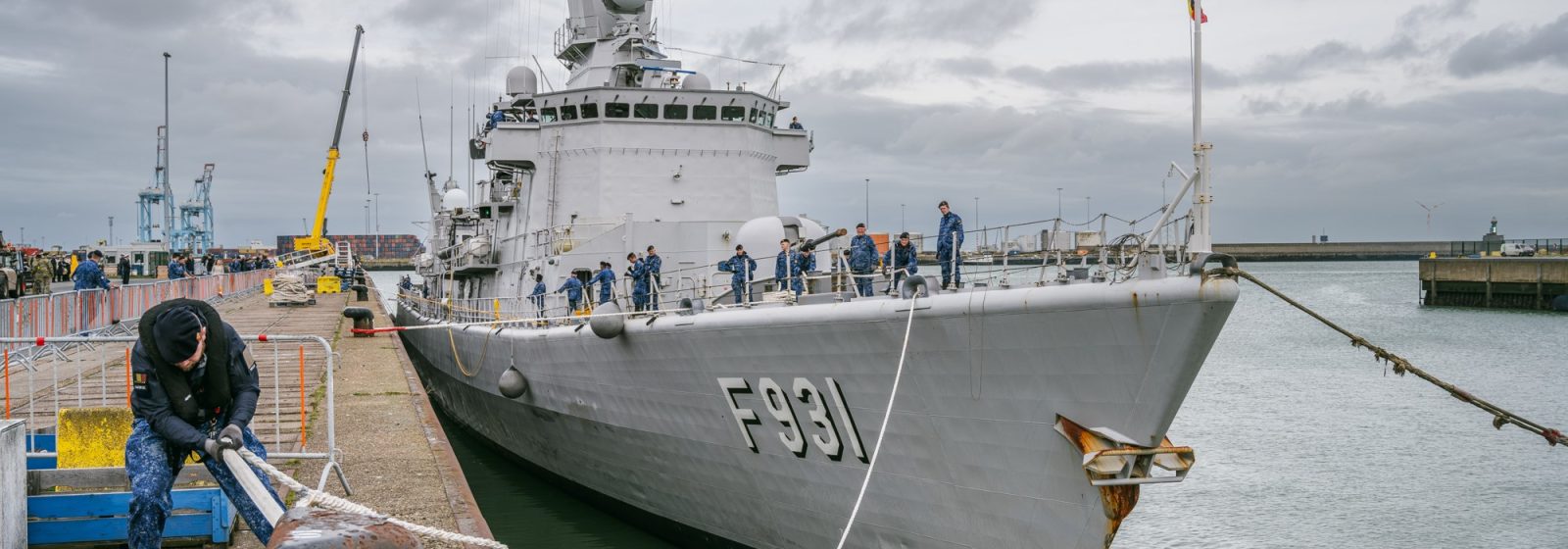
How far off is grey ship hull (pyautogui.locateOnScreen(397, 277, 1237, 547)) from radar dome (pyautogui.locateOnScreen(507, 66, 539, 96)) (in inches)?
367

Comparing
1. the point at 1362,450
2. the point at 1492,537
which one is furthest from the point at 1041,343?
the point at 1362,450

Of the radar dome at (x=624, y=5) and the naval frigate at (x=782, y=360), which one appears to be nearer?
the naval frigate at (x=782, y=360)

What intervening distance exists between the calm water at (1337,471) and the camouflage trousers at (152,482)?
22.0 feet

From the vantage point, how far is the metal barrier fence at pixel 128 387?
681 centimetres

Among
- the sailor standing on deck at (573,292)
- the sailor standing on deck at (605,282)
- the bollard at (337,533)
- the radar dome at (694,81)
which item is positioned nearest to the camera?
the bollard at (337,533)

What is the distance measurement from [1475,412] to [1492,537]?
35.8ft

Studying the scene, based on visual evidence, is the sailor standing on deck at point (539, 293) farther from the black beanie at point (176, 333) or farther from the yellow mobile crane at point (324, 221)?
the yellow mobile crane at point (324, 221)

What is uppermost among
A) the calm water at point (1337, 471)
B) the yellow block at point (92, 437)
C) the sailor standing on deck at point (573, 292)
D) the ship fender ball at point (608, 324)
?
the sailor standing on deck at point (573, 292)

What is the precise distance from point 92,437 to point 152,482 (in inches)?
88.8

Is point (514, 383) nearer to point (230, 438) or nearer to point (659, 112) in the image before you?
point (659, 112)

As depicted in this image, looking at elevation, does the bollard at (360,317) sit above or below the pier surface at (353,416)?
above

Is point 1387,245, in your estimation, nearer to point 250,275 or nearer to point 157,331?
point 250,275

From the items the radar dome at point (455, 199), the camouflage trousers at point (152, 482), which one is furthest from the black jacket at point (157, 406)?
the radar dome at point (455, 199)

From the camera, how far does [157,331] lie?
13.4ft
